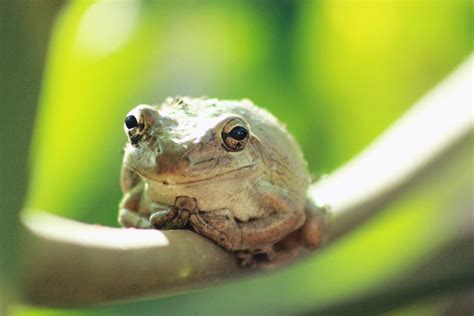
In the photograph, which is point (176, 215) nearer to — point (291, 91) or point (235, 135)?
point (235, 135)

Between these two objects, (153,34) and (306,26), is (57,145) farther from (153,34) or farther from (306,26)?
A: (306,26)

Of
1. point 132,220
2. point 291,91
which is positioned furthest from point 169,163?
point 291,91

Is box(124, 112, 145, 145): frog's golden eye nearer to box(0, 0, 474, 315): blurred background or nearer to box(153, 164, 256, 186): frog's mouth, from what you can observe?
box(153, 164, 256, 186): frog's mouth

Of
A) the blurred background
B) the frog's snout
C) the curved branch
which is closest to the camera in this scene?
the curved branch

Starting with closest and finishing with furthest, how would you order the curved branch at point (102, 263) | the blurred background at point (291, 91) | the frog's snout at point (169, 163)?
the curved branch at point (102, 263)
the frog's snout at point (169, 163)
the blurred background at point (291, 91)

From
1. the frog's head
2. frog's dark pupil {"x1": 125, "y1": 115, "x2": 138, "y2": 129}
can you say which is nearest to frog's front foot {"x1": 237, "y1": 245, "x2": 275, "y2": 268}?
the frog's head

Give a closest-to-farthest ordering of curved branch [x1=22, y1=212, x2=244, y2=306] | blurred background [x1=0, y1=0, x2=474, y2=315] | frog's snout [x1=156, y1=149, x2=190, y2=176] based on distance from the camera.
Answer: curved branch [x1=22, y1=212, x2=244, y2=306] → frog's snout [x1=156, y1=149, x2=190, y2=176] → blurred background [x1=0, y1=0, x2=474, y2=315]

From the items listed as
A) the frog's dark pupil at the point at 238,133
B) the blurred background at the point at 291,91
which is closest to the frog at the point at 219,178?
the frog's dark pupil at the point at 238,133

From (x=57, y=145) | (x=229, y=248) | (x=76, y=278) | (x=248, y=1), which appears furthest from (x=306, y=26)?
(x=76, y=278)

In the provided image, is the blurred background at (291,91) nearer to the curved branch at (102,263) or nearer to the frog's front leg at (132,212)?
the frog's front leg at (132,212)

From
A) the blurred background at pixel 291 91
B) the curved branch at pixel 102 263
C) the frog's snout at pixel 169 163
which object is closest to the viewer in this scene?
the curved branch at pixel 102 263
